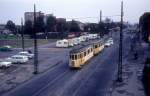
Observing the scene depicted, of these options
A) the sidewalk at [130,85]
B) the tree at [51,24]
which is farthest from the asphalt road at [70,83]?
the tree at [51,24]

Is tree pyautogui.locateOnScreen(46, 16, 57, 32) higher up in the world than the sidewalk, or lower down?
higher up

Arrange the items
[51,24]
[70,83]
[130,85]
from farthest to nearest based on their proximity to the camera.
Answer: [51,24] → [70,83] → [130,85]

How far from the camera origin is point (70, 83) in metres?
29.9

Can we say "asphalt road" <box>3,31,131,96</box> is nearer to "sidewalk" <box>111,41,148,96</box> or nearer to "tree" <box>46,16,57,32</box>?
"sidewalk" <box>111,41,148,96</box>

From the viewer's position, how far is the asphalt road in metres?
25.8

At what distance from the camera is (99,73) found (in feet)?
117

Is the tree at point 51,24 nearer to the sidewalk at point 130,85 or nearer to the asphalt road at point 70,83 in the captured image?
the asphalt road at point 70,83

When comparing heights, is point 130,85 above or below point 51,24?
below

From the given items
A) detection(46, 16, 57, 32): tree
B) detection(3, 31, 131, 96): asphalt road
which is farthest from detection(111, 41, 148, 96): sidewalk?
detection(46, 16, 57, 32): tree

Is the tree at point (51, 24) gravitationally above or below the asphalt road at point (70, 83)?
above

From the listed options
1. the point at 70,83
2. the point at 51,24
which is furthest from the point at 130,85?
the point at 51,24

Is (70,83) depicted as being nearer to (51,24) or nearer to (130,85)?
(130,85)

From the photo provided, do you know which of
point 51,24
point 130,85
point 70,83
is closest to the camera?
point 130,85

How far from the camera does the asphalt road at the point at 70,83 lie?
2584 cm
